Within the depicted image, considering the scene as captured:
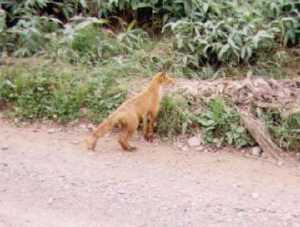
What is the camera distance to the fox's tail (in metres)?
5.88

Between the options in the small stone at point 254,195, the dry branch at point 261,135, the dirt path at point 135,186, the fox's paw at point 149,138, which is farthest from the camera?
the fox's paw at point 149,138

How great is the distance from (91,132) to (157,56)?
1396mm

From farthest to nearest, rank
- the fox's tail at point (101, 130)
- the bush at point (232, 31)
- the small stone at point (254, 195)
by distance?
the bush at point (232, 31) < the fox's tail at point (101, 130) < the small stone at point (254, 195)

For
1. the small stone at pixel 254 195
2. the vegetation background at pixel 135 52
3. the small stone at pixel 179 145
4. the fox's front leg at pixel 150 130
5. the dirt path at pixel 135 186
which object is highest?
the vegetation background at pixel 135 52

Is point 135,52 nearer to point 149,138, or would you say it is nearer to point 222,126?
point 149,138

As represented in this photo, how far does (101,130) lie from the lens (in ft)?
19.4

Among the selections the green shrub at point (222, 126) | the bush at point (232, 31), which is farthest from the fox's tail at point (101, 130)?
the bush at point (232, 31)

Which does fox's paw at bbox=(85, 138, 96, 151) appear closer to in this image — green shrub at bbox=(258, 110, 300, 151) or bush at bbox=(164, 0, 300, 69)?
green shrub at bbox=(258, 110, 300, 151)

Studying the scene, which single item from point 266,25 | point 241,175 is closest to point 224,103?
point 241,175

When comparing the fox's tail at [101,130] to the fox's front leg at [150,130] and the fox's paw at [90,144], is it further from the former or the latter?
the fox's front leg at [150,130]

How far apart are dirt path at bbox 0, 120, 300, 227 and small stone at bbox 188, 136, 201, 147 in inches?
5.0

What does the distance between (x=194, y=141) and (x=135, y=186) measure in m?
1.05

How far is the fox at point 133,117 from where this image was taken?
590 cm

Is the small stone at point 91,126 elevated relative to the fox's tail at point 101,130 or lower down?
lower down
